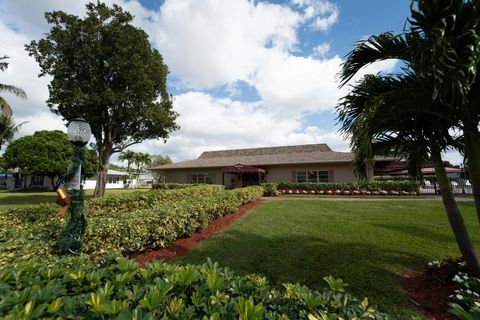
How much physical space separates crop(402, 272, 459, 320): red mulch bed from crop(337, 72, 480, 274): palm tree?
0.72 meters

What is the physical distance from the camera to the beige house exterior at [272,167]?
21.3m

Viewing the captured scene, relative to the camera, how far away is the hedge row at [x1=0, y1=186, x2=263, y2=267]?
12.0ft

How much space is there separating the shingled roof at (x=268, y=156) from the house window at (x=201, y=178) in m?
1.31

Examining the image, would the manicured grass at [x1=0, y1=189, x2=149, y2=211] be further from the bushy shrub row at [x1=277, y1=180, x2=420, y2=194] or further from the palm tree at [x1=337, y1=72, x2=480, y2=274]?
the bushy shrub row at [x1=277, y1=180, x2=420, y2=194]

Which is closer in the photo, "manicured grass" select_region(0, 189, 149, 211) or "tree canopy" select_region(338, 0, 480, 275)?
"tree canopy" select_region(338, 0, 480, 275)

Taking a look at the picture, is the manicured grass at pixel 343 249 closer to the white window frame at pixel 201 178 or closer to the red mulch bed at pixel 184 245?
the red mulch bed at pixel 184 245

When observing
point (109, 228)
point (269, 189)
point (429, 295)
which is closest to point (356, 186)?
point (269, 189)

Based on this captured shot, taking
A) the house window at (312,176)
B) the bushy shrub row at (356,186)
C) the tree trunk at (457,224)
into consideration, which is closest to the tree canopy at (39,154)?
the bushy shrub row at (356,186)

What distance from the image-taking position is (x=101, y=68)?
1714 centimetres

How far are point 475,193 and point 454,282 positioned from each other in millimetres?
1647

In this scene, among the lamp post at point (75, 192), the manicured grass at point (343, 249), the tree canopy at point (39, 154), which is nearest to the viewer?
the lamp post at point (75, 192)

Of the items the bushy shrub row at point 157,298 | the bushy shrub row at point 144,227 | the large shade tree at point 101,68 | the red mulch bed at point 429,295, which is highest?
the large shade tree at point 101,68

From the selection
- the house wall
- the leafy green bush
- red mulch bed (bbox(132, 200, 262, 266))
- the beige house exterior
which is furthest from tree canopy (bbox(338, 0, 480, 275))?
the beige house exterior

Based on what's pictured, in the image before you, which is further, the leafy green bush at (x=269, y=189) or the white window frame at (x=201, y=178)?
the white window frame at (x=201, y=178)
